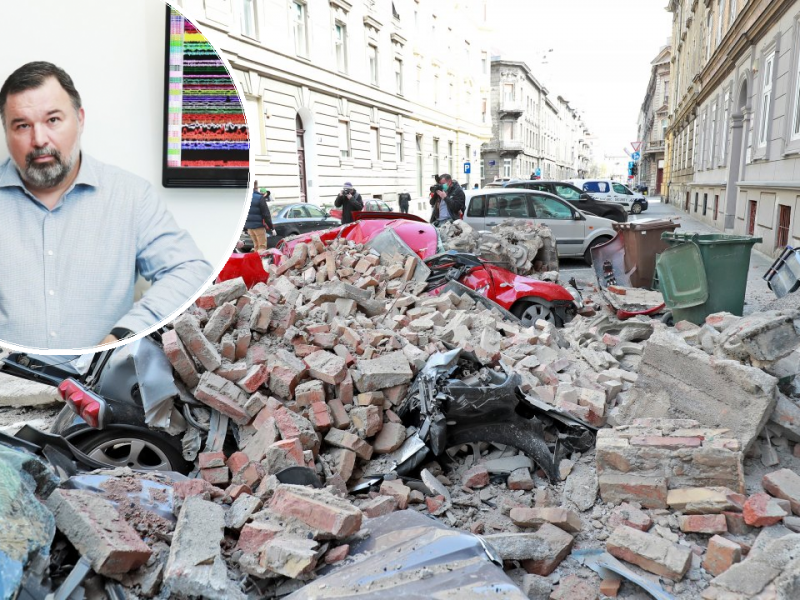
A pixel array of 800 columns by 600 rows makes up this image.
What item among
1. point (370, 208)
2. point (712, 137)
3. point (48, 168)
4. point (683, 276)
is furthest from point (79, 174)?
point (712, 137)

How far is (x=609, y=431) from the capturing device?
144 inches

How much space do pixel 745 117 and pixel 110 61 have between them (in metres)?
18.3

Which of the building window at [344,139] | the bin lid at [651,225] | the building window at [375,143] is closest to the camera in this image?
the bin lid at [651,225]

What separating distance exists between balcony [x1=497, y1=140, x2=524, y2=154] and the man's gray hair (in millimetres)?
59454

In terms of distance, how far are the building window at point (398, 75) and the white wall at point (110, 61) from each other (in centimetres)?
3041

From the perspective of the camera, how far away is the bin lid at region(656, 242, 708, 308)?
6.78 metres

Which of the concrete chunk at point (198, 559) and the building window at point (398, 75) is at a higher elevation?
the building window at point (398, 75)

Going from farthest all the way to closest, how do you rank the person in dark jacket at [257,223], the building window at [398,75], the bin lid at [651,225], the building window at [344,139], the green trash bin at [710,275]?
the building window at [398,75] < the building window at [344,139] < the person in dark jacket at [257,223] < the bin lid at [651,225] < the green trash bin at [710,275]

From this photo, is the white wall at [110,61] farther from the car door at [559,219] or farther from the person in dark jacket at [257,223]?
the car door at [559,219]

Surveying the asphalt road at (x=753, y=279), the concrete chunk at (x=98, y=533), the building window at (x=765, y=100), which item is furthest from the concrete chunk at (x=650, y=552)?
the building window at (x=765, y=100)

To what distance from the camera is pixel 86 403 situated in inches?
137

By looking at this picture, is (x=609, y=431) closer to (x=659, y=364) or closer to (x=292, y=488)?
(x=659, y=364)

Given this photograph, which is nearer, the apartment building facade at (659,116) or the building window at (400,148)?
the building window at (400,148)

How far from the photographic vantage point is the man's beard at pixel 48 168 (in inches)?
54.3
